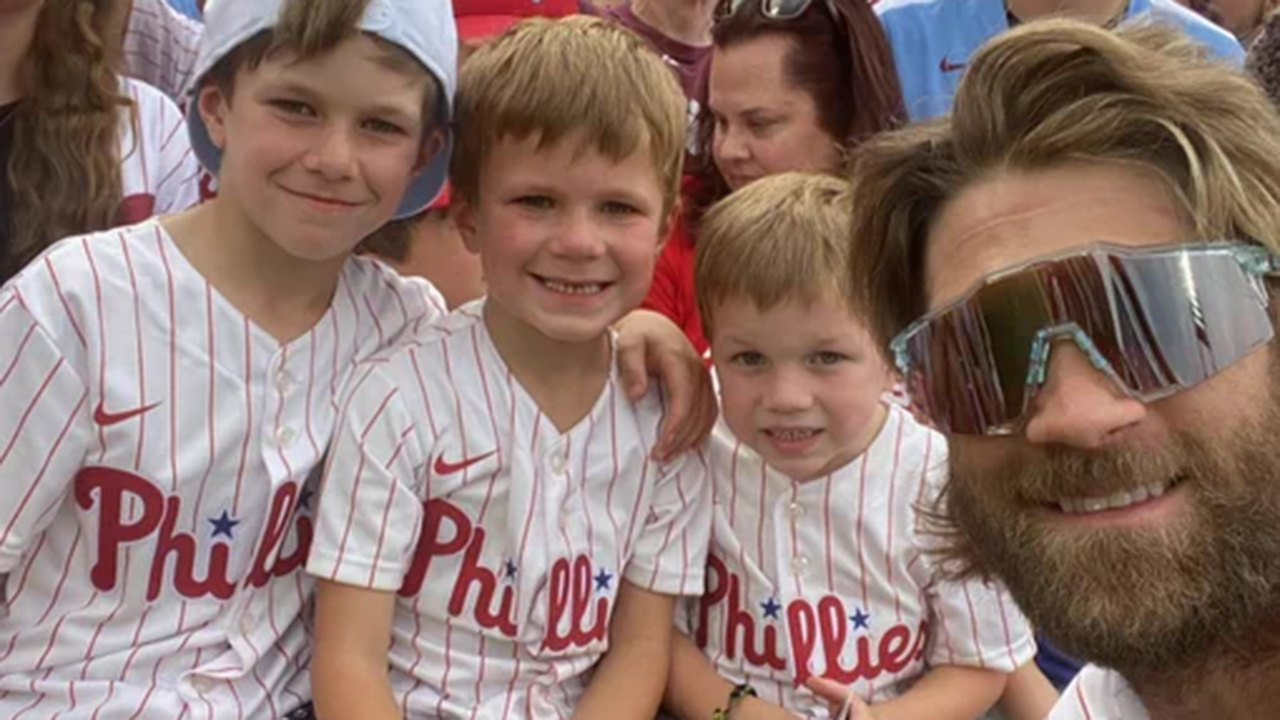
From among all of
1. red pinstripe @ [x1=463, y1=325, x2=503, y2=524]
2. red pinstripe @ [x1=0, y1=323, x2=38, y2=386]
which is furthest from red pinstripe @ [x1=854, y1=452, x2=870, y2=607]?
red pinstripe @ [x1=0, y1=323, x2=38, y2=386]

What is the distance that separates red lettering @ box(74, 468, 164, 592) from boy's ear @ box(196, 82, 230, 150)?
1.85ft

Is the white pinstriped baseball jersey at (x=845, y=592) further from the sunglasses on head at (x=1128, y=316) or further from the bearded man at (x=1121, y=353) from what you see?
the sunglasses on head at (x=1128, y=316)

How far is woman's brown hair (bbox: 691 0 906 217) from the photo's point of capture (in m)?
3.54

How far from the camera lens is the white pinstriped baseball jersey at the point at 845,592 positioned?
273 centimetres

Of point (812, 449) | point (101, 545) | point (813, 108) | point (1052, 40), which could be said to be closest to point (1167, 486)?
point (1052, 40)

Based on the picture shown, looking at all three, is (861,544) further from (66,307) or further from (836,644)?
(66,307)

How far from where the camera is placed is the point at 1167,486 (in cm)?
161

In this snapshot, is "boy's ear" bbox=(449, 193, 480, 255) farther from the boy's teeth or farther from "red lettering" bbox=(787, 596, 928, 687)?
"red lettering" bbox=(787, 596, 928, 687)

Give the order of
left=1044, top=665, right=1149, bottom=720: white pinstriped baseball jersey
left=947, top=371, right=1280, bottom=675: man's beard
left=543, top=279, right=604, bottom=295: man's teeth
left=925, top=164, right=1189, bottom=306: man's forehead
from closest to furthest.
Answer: left=947, top=371, right=1280, bottom=675: man's beard, left=925, top=164, right=1189, bottom=306: man's forehead, left=1044, top=665, right=1149, bottom=720: white pinstriped baseball jersey, left=543, top=279, right=604, bottom=295: man's teeth

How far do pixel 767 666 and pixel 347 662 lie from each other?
0.72 m

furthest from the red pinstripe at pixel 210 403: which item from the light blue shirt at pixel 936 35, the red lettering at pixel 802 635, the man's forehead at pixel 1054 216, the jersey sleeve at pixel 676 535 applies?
the light blue shirt at pixel 936 35

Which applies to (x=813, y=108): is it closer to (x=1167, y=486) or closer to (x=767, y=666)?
(x=767, y=666)

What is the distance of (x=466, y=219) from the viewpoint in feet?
9.05

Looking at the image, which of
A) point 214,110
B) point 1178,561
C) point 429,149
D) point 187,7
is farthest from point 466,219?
point 187,7
